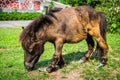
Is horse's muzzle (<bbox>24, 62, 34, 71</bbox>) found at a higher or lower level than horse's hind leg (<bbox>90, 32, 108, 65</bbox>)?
lower

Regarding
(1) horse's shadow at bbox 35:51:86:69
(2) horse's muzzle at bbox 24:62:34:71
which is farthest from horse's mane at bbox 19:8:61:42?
(1) horse's shadow at bbox 35:51:86:69

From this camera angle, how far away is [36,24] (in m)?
7.31

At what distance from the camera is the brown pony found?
7.29 m

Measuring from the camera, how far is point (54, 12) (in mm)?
7734

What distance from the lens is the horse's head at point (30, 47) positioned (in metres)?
7.16

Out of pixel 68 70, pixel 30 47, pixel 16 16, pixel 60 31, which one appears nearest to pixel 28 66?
pixel 30 47

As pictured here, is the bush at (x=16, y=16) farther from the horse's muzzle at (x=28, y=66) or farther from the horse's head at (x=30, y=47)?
the horse's head at (x=30, y=47)

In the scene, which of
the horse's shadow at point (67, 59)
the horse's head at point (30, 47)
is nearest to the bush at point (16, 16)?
the horse's shadow at point (67, 59)

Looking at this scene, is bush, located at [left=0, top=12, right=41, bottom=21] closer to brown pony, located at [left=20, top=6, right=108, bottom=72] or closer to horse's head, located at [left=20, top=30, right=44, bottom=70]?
brown pony, located at [left=20, top=6, right=108, bottom=72]

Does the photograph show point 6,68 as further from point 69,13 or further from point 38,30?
point 69,13

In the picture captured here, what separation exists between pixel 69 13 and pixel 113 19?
10.3 metres

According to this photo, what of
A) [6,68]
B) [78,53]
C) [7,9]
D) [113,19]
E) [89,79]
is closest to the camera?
[89,79]

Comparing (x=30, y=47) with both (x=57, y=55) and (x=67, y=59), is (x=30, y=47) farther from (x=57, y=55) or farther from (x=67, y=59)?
(x=67, y=59)

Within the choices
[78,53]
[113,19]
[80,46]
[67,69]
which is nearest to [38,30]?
[67,69]
